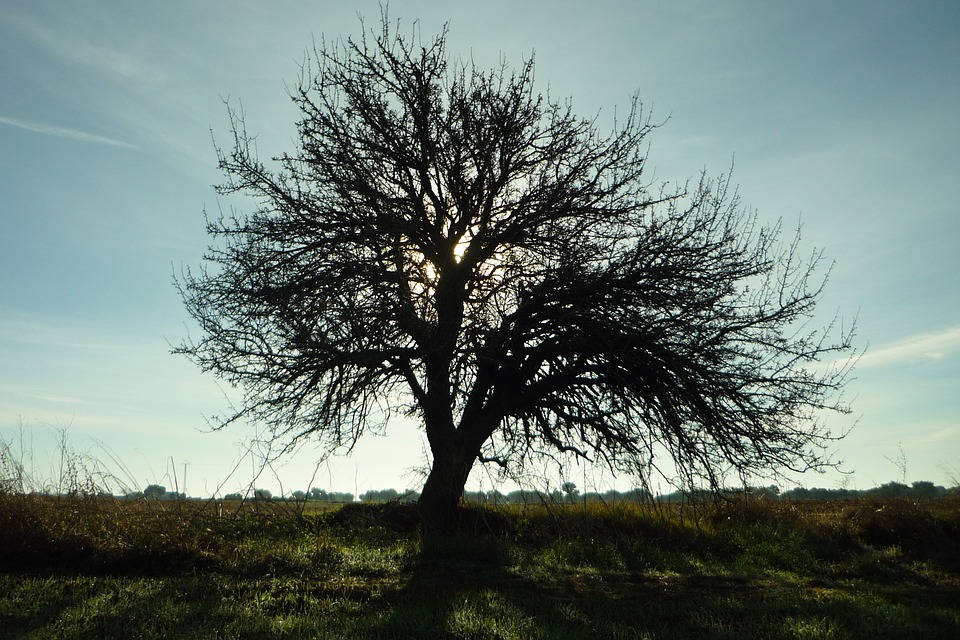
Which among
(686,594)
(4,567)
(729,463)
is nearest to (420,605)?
(686,594)

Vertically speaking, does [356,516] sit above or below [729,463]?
below

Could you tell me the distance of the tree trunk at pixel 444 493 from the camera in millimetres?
11273

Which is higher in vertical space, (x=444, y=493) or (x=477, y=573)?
(x=444, y=493)

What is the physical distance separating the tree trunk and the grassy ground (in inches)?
19.1

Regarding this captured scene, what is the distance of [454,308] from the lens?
10.9 m

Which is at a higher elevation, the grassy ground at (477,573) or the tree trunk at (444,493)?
the tree trunk at (444,493)

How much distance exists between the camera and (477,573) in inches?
332

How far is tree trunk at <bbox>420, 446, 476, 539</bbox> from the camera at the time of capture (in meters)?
11.3

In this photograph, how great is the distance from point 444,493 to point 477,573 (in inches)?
116

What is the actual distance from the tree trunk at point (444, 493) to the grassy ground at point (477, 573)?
19.1 inches

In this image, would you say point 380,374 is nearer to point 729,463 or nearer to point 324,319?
point 324,319

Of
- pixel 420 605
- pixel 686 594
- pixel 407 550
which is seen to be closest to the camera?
pixel 420 605

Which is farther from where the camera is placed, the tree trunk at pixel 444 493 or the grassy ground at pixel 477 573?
the tree trunk at pixel 444 493

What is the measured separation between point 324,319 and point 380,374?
156cm
